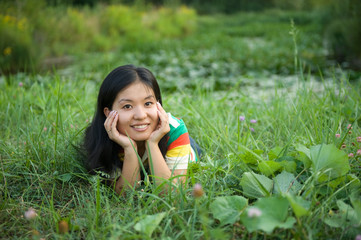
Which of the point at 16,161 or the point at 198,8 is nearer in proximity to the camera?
the point at 16,161

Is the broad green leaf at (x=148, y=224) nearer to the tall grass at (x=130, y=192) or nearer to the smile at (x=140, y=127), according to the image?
the tall grass at (x=130, y=192)

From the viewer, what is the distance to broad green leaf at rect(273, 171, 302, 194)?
1.22 metres

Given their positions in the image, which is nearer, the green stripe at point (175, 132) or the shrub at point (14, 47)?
the green stripe at point (175, 132)

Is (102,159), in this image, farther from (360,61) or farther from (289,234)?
(360,61)

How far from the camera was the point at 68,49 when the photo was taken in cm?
812

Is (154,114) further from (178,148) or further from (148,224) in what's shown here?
(148,224)

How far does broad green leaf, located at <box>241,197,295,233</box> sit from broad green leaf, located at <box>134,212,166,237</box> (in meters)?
0.28

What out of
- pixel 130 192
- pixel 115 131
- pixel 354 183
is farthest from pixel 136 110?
pixel 354 183

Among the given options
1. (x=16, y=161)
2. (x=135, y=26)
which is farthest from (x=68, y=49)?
(x=16, y=161)

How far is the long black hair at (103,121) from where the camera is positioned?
1551 millimetres

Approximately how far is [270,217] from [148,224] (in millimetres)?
399

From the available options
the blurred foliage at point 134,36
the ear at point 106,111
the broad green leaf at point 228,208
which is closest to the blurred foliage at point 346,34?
the blurred foliage at point 134,36

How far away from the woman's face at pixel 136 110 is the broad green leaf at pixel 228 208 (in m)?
0.55

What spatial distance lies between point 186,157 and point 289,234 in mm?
659
